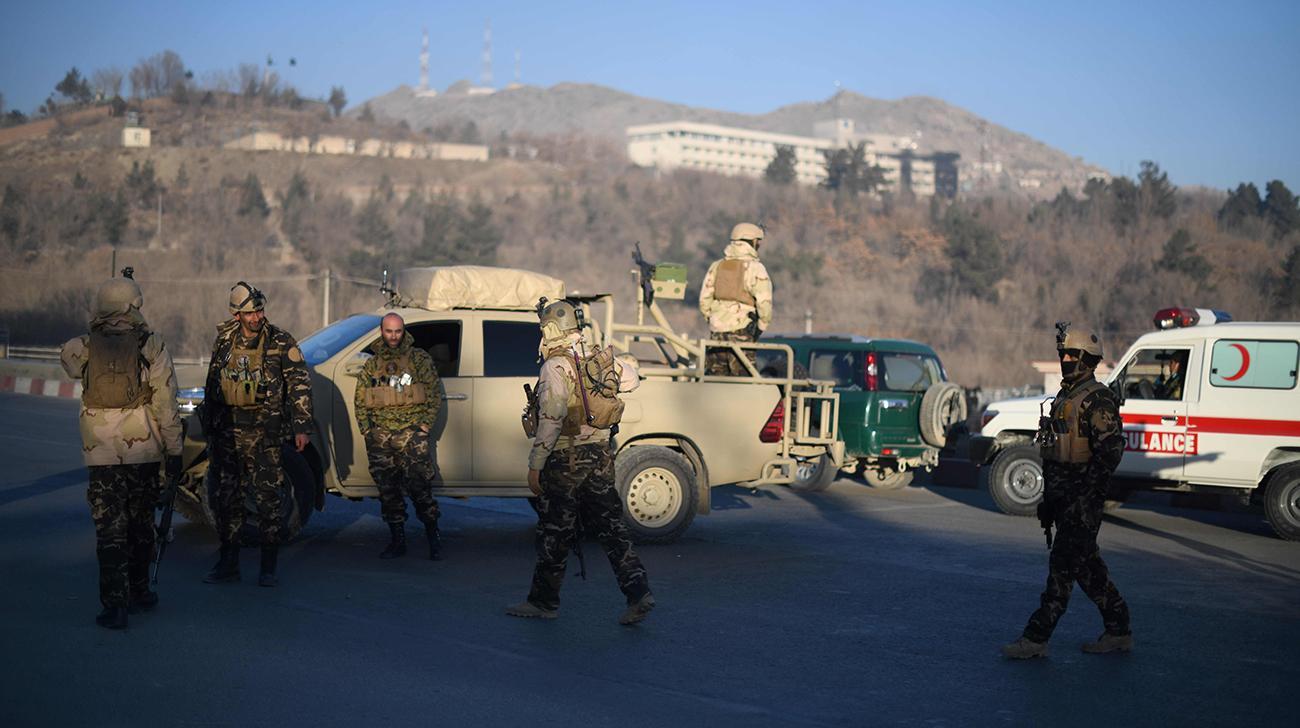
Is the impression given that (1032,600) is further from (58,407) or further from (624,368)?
(58,407)

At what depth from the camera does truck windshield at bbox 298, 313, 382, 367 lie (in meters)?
10.8

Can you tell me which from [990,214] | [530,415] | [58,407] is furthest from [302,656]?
[990,214]

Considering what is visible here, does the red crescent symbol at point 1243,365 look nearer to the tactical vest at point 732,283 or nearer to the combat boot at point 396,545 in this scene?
the tactical vest at point 732,283

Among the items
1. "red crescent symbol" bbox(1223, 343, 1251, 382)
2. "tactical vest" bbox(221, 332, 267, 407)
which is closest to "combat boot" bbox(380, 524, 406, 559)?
"tactical vest" bbox(221, 332, 267, 407)

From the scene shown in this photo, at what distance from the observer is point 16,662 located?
6.59 meters

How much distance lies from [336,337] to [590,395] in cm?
378

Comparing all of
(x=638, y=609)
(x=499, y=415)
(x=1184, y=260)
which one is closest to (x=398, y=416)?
(x=499, y=415)

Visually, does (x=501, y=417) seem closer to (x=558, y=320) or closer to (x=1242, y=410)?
(x=558, y=320)

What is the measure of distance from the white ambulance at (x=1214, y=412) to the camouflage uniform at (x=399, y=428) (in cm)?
631

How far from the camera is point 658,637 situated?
771 centimetres

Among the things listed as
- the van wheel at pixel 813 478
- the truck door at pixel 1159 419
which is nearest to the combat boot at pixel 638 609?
the truck door at pixel 1159 419

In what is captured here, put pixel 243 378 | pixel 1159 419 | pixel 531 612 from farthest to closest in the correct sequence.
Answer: pixel 1159 419, pixel 243 378, pixel 531 612

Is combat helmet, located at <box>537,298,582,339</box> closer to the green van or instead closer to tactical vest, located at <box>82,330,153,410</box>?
tactical vest, located at <box>82,330,153,410</box>

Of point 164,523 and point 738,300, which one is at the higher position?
point 738,300
